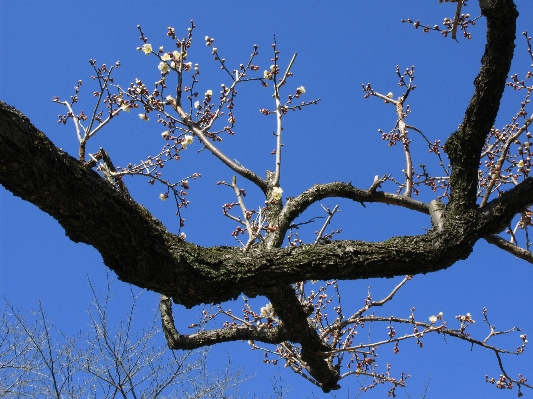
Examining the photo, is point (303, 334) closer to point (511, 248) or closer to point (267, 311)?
point (267, 311)

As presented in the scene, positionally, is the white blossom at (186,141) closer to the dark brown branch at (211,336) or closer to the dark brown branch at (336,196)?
the dark brown branch at (336,196)

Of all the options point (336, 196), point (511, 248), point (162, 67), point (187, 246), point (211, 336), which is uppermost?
point (162, 67)

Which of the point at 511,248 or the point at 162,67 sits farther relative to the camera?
the point at 162,67

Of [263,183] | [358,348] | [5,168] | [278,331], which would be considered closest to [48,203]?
[5,168]

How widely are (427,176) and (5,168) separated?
4085mm

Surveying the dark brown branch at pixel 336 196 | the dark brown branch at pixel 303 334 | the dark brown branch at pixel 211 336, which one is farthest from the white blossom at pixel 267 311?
the dark brown branch at pixel 336 196

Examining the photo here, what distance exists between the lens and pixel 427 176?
16.5 feet

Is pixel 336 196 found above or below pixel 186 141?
below

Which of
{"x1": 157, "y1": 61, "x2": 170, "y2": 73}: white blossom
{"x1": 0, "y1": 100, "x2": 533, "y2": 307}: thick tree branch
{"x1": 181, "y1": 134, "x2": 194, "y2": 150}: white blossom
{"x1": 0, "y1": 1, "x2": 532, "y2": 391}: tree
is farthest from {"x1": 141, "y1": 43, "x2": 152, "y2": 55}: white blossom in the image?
{"x1": 0, "y1": 100, "x2": 533, "y2": 307}: thick tree branch

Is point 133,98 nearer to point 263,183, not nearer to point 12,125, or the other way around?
point 263,183

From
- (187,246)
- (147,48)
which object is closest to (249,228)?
(187,246)

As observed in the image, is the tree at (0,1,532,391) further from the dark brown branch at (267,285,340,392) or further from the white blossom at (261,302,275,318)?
the white blossom at (261,302,275,318)

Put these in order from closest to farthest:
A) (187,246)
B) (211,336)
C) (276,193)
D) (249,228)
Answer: (187,246)
(249,228)
(276,193)
(211,336)

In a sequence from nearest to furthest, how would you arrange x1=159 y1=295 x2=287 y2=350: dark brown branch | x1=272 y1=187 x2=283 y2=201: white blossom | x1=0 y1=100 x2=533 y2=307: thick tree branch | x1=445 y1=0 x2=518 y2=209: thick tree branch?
x1=0 y1=100 x2=533 y2=307: thick tree branch
x1=445 y1=0 x2=518 y2=209: thick tree branch
x1=272 y1=187 x2=283 y2=201: white blossom
x1=159 y1=295 x2=287 y2=350: dark brown branch
